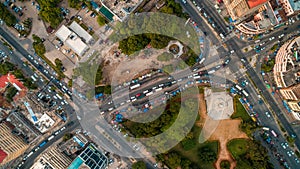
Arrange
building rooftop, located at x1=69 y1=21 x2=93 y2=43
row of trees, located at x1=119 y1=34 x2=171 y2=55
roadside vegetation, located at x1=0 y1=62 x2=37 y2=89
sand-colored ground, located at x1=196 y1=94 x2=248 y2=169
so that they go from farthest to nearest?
building rooftop, located at x1=69 y1=21 x2=93 y2=43
roadside vegetation, located at x1=0 y1=62 x2=37 y2=89
sand-colored ground, located at x1=196 y1=94 x2=248 y2=169
row of trees, located at x1=119 y1=34 x2=171 y2=55

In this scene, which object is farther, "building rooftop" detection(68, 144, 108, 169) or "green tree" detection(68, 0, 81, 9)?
"green tree" detection(68, 0, 81, 9)

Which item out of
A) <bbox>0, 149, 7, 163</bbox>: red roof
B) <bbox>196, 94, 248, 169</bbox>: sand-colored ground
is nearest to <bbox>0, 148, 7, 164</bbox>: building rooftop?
<bbox>0, 149, 7, 163</bbox>: red roof

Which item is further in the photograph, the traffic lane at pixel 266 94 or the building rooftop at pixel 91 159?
the traffic lane at pixel 266 94

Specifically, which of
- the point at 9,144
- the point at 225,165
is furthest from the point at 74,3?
the point at 225,165

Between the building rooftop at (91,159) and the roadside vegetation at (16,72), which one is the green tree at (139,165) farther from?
the roadside vegetation at (16,72)

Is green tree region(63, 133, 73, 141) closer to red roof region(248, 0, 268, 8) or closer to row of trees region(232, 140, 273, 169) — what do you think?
row of trees region(232, 140, 273, 169)

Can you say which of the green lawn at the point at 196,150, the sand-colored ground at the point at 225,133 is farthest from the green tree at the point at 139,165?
the sand-colored ground at the point at 225,133
